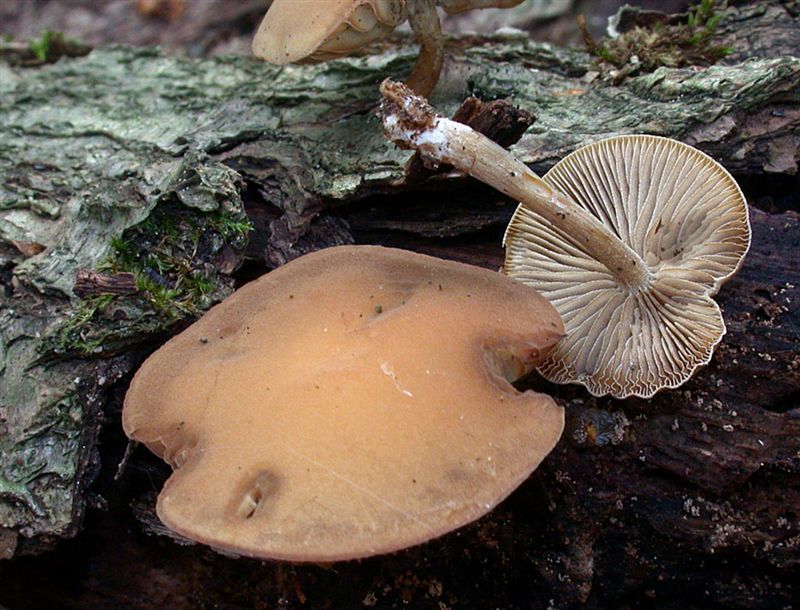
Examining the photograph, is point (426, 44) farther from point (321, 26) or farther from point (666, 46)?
point (666, 46)

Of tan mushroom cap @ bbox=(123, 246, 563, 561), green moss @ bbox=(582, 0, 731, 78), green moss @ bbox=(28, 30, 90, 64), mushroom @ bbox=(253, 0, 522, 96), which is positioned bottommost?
tan mushroom cap @ bbox=(123, 246, 563, 561)

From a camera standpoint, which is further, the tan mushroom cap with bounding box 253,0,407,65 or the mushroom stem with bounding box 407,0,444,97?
the mushroom stem with bounding box 407,0,444,97

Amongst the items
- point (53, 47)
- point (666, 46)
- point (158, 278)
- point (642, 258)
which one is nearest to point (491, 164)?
point (642, 258)

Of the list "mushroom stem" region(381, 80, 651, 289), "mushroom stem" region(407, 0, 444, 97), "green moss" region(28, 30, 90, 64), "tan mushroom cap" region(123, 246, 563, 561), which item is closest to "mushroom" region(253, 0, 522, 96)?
"mushroom stem" region(407, 0, 444, 97)

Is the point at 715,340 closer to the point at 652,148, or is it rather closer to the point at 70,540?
the point at 652,148

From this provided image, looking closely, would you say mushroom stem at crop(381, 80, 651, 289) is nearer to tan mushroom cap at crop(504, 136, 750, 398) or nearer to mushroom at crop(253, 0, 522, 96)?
tan mushroom cap at crop(504, 136, 750, 398)

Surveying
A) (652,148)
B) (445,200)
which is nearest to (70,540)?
(445,200)
